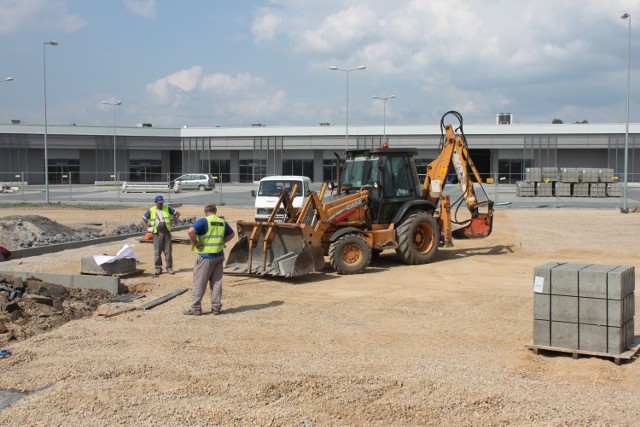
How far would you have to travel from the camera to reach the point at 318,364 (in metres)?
7.77

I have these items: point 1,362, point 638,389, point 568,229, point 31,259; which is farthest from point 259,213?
point 638,389

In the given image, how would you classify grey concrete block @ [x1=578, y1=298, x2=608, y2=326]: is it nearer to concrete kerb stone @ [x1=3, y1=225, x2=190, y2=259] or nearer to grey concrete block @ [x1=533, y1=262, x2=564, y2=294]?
grey concrete block @ [x1=533, y1=262, x2=564, y2=294]

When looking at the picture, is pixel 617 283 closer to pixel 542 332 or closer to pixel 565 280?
pixel 565 280

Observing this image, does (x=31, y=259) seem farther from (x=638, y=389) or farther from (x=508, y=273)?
(x=638, y=389)

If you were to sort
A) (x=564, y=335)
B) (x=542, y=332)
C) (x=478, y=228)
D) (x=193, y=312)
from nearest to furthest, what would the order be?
(x=564, y=335) → (x=542, y=332) → (x=193, y=312) → (x=478, y=228)

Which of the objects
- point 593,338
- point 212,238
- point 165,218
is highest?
point 165,218

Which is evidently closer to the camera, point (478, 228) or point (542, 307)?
point (542, 307)

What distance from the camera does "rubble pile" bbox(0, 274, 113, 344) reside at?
9.57 meters

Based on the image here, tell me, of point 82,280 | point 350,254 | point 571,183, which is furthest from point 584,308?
point 571,183

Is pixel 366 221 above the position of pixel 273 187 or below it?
below

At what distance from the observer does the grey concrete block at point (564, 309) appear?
794cm

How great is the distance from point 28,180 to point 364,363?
2561 inches

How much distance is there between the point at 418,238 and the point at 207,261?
21.8ft

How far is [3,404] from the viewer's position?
6676 mm
